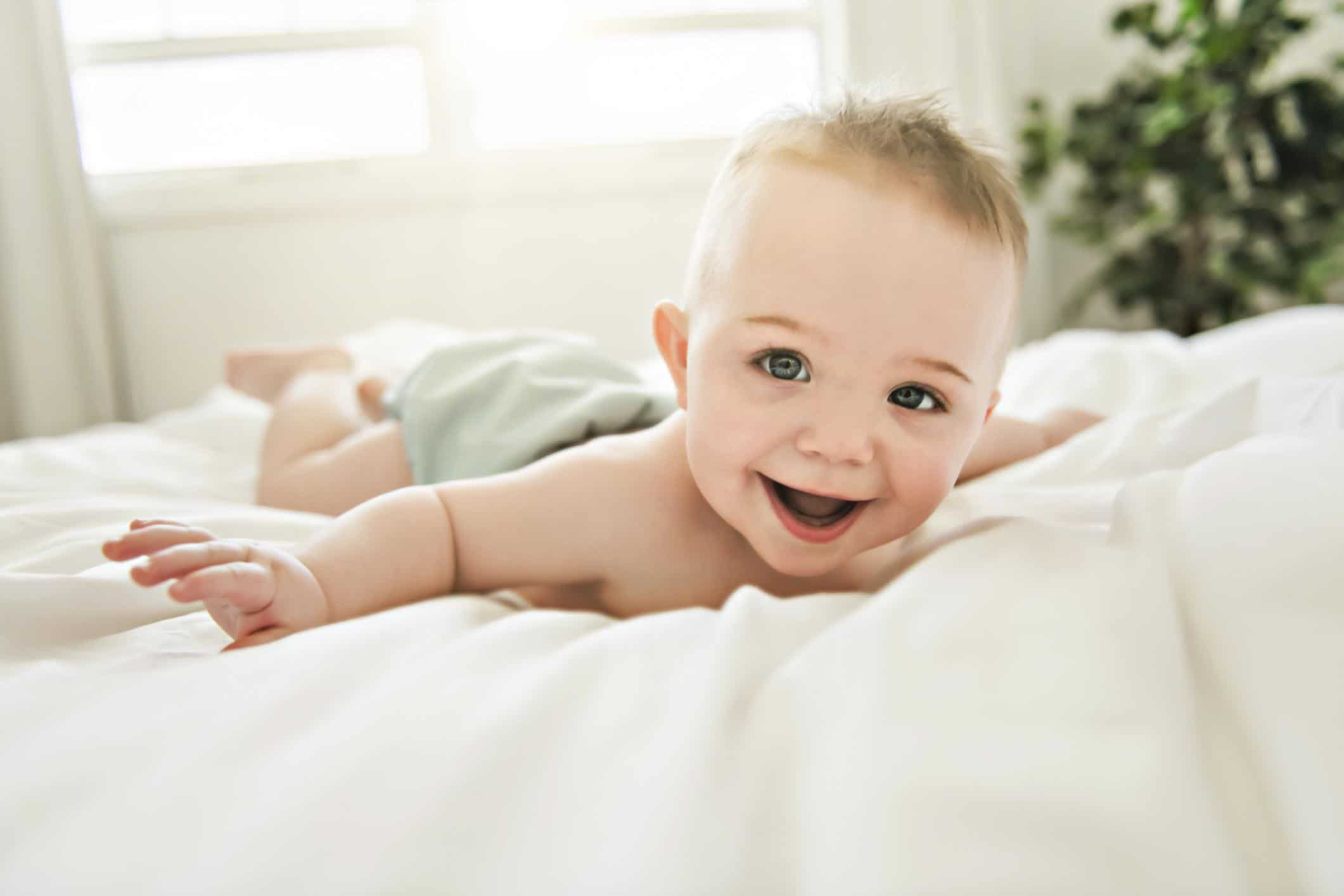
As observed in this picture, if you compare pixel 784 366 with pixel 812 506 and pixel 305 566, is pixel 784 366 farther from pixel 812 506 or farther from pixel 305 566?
pixel 305 566

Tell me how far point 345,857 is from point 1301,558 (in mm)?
451

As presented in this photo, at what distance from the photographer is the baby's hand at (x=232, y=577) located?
0.53 meters

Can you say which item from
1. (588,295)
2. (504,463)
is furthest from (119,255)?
(504,463)

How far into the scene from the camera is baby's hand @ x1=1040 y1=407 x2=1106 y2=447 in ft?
3.69

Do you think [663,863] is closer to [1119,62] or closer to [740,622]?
[740,622]

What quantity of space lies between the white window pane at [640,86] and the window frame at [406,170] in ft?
0.26

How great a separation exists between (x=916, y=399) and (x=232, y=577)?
0.43 metres

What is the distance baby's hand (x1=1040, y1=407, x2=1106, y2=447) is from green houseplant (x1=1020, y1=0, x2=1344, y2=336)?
4.55 feet

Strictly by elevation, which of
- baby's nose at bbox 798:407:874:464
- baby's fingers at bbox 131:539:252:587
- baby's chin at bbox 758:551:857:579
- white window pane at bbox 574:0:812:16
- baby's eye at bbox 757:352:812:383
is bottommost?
baby's chin at bbox 758:551:857:579

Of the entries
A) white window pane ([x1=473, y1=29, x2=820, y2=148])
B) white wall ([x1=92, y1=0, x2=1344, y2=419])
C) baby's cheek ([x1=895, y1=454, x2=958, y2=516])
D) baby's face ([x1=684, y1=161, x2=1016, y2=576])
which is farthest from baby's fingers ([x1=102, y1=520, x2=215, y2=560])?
white window pane ([x1=473, y1=29, x2=820, y2=148])

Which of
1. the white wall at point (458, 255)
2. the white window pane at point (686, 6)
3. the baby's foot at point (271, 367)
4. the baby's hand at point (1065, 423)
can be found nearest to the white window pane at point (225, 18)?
the white wall at point (458, 255)

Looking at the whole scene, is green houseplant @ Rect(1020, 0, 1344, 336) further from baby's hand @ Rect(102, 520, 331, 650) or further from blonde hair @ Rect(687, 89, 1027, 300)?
baby's hand @ Rect(102, 520, 331, 650)

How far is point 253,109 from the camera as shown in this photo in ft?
9.41

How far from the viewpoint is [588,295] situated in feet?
9.34
